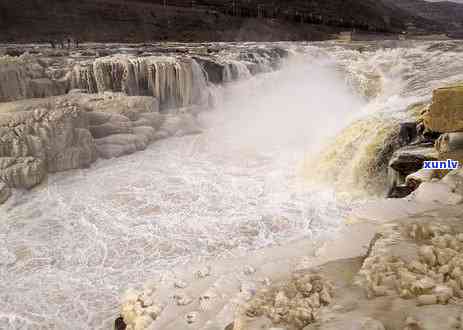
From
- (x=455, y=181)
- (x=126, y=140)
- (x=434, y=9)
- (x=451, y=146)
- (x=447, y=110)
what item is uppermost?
(x=434, y=9)

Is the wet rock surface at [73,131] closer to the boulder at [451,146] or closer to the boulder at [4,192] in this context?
the boulder at [4,192]

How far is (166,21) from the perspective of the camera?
27.8m

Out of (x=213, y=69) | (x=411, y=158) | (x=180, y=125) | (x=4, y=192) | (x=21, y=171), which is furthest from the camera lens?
(x=213, y=69)

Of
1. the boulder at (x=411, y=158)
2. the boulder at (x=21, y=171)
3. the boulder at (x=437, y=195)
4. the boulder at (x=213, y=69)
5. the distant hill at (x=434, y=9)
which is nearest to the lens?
the boulder at (x=437, y=195)

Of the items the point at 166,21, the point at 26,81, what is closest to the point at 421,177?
the point at 26,81

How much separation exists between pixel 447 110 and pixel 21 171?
674cm

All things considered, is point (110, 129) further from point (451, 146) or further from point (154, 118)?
point (451, 146)

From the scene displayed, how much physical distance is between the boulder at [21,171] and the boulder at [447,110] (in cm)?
649

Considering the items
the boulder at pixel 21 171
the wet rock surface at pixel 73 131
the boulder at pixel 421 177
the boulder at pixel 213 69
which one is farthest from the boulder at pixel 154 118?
the boulder at pixel 421 177

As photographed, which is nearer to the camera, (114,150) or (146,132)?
(114,150)

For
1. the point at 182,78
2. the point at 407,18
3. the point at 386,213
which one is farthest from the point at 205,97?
the point at 407,18

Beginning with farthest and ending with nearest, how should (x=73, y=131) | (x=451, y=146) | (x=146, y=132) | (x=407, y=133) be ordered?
(x=146, y=132)
(x=73, y=131)
(x=407, y=133)
(x=451, y=146)

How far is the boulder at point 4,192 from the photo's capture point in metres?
5.99

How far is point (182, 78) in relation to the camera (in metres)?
10.4
